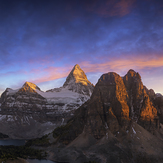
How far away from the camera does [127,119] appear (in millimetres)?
173625

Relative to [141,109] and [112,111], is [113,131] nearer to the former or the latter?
[112,111]

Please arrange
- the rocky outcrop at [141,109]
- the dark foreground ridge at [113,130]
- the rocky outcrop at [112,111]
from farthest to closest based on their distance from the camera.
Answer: the rocky outcrop at [141,109]
the rocky outcrop at [112,111]
the dark foreground ridge at [113,130]

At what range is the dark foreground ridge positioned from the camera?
147 m

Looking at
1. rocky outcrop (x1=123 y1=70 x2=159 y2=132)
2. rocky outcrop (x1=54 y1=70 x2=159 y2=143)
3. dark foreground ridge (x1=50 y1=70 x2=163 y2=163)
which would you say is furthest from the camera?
rocky outcrop (x1=123 y1=70 x2=159 y2=132)

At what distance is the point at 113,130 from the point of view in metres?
169

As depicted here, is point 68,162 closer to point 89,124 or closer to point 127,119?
point 89,124

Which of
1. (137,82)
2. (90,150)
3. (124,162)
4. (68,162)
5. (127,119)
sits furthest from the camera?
(137,82)

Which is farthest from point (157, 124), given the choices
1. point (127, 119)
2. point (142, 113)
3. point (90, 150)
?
point (90, 150)

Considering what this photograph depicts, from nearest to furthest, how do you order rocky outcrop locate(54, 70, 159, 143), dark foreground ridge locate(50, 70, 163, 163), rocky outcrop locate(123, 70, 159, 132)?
1. dark foreground ridge locate(50, 70, 163, 163)
2. rocky outcrop locate(54, 70, 159, 143)
3. rocky outcrop locate(123, 70, 159, 132)

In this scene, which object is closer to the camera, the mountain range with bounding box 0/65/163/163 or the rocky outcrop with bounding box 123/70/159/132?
the mountain range with bounding box 0/65/163/163

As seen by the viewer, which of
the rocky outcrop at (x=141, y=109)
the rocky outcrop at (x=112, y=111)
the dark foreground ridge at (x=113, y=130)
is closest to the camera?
the dark foreground ridge at (x=113, y=130)

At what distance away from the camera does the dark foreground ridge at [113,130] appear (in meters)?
147

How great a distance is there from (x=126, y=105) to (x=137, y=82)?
2884cm

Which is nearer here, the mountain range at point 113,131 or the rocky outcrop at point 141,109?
the mountain range at point 113,131
